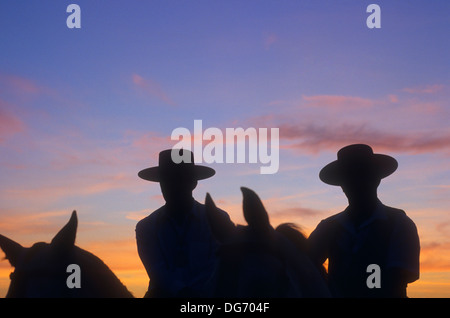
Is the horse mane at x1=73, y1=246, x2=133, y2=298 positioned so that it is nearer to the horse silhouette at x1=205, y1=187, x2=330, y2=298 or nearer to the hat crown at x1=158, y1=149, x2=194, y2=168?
the horse silhouette at x1=205, y1=187, x2=330, y2=298

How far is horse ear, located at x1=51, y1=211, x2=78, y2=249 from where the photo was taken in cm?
343

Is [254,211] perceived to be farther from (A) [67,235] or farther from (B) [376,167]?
(B) [376,167]

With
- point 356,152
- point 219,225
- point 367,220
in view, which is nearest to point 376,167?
point 356,152

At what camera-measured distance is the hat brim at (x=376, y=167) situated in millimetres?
4555

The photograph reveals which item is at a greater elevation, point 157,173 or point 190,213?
point 157,173

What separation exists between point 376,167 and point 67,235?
2586mm

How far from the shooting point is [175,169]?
193 inches

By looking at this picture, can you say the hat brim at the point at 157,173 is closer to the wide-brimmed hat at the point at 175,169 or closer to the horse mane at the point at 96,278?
the wide-brimmed hat at the point at 175,169

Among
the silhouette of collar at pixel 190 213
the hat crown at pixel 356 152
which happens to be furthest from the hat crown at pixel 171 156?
the hat crown at pixel 356 152

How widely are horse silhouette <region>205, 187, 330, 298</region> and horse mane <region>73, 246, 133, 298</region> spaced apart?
86cm

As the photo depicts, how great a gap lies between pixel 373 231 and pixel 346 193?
385mm

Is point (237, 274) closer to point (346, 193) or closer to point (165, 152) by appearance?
point (346, 193)

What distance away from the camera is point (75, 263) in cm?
346

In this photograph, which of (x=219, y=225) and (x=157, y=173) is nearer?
(x=219, y=225)
